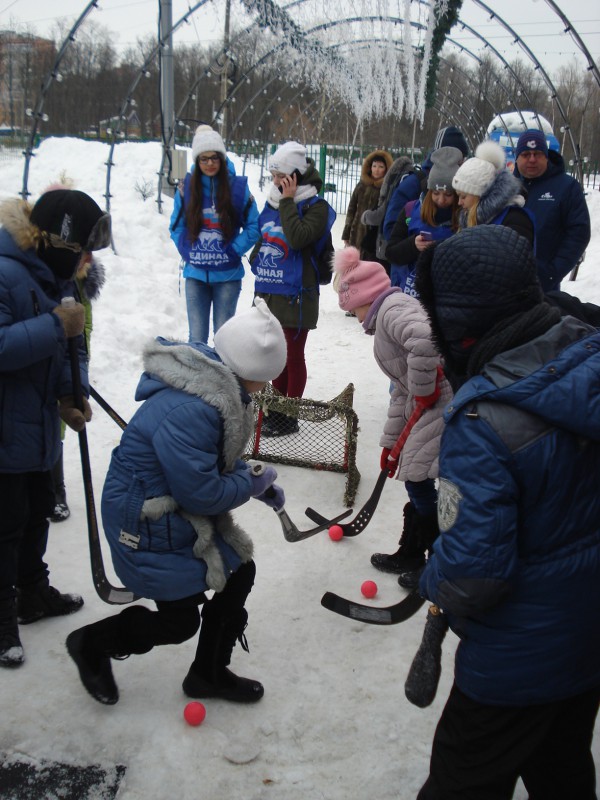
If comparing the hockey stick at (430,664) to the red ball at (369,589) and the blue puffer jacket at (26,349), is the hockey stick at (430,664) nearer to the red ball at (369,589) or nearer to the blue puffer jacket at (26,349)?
the red ball at (369,589)

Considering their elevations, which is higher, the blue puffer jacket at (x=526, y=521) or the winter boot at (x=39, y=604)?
the blue puffer jacket at (x=526, y=521)

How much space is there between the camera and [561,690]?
1.66 meters

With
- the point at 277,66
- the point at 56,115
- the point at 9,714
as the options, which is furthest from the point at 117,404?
the point at 56,115

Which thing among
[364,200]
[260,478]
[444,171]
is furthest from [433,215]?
[364,200]

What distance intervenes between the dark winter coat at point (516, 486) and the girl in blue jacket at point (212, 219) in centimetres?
386

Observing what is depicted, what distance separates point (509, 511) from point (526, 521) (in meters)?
0.09

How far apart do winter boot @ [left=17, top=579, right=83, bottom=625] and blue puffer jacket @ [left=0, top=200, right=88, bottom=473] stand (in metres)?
0.65

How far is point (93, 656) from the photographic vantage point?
8.32 ft

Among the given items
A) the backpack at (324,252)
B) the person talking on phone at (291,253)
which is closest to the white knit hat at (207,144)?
the person talking on phone at (291,253)

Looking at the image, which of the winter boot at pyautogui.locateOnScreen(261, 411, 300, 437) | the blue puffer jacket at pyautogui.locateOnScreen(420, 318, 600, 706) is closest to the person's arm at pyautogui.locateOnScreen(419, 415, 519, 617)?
the blue puffer jacket at pyautogui.locateOnScreen(420, 318, 600, 706)

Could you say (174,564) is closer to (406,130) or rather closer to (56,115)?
(56,115)

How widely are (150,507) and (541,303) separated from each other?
1.36m

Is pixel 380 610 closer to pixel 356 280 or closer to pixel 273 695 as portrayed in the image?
pixel 273 695

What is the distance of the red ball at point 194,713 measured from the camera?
254 cm
